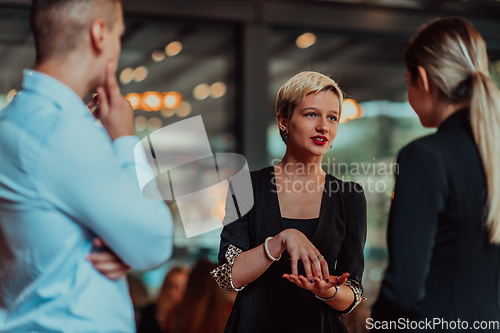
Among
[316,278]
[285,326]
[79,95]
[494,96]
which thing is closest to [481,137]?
[494,96]

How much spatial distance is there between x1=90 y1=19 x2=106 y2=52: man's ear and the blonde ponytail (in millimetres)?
833

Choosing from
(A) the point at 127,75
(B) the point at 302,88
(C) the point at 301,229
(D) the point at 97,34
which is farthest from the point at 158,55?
(D) the point at 97,34

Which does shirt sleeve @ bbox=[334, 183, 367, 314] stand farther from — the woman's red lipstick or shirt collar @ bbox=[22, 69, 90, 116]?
shirt collar @ bbox=[22, 69, 90, 116]

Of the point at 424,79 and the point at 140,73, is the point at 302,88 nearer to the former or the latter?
the point at 424,79

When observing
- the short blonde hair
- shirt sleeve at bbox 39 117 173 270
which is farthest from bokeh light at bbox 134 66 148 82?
shirt sleeve at bbox 39 117 173 270

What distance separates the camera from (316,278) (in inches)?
45.4

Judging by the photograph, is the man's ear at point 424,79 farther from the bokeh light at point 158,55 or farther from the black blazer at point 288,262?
the bokeh light at point 158,55

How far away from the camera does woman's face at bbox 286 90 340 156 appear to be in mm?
1334

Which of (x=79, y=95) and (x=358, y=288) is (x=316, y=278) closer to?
(x=358, y=288)

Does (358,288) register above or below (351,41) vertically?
above

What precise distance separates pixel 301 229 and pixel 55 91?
800 millimetres

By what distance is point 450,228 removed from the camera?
98cm

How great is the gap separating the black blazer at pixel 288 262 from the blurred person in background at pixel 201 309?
3.74ft

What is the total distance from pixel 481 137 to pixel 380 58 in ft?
10.9
